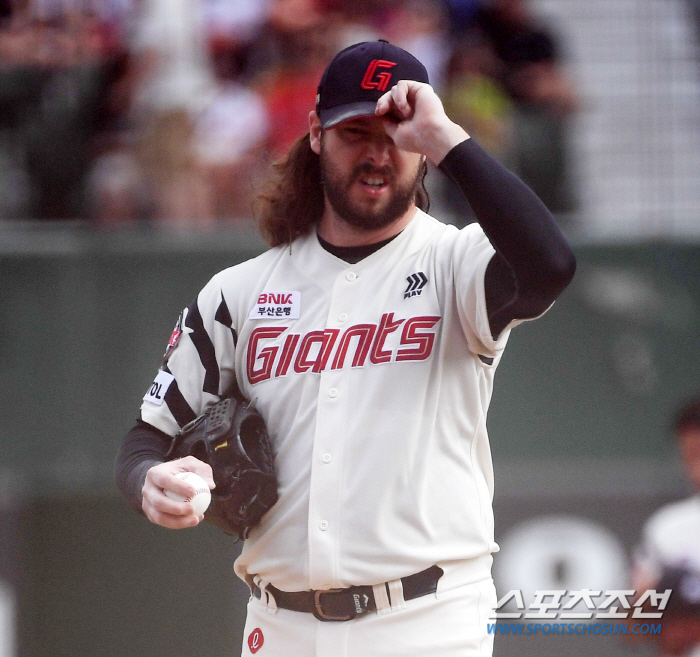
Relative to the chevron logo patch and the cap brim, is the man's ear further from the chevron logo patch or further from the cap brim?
the chevron logo patch

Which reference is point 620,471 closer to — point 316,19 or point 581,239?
point 581,239

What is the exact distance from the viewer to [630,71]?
691 centimetres

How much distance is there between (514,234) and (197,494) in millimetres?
883

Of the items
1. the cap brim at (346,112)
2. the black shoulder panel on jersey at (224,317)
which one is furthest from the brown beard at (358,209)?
the black shoulder panel on jersey at (224,317)

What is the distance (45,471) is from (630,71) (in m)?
4.14

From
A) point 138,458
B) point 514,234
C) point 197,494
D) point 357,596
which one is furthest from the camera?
point 138,458

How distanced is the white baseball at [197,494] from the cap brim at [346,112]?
0.92m

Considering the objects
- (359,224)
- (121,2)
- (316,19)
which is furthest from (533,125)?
(359,224)

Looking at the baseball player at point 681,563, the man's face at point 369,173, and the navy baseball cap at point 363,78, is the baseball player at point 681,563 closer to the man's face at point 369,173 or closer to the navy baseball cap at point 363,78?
the man's face at point 369,173

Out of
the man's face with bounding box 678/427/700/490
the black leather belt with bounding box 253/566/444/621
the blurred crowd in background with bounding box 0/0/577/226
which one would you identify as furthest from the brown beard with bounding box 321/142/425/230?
the blurred crowd in background with bounding box 0/0/577/226

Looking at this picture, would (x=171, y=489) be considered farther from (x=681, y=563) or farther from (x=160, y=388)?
(x=681, y=563)

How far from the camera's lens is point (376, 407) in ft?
8.73

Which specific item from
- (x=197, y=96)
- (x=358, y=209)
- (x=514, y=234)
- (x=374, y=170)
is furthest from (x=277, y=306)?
(x=197, y=96)

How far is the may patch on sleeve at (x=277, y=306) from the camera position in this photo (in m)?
2.84
